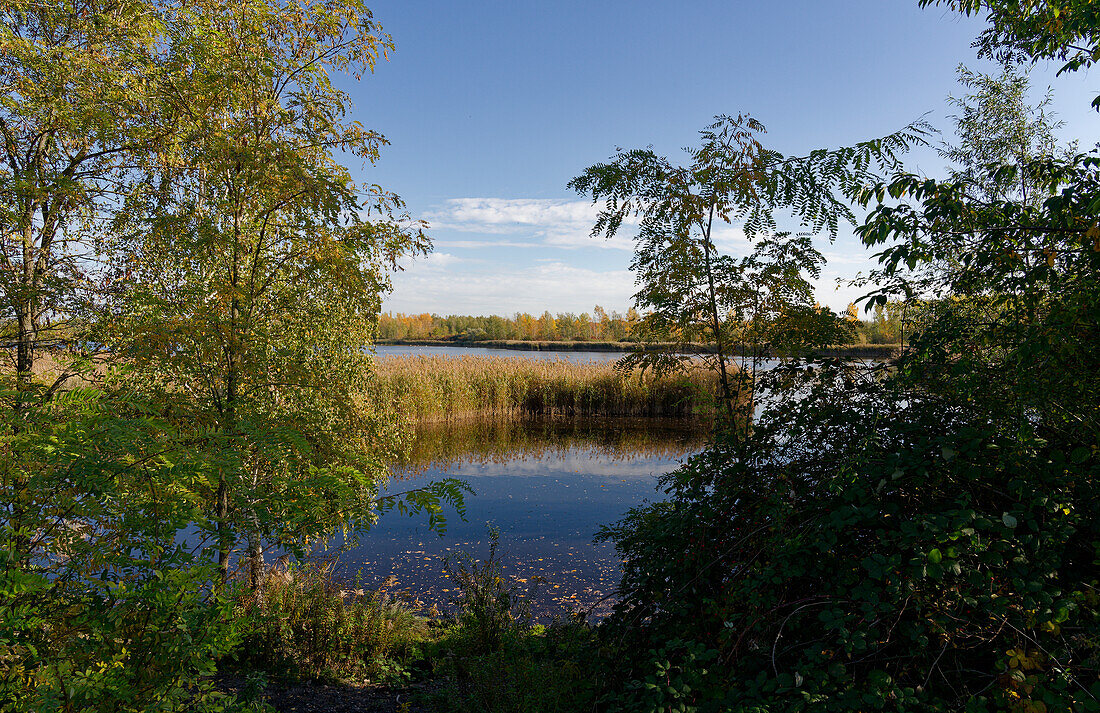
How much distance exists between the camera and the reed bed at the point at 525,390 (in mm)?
17891

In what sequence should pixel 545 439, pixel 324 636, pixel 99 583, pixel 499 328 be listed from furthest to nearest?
pixel 499 328 < pixel 545 439 < pixel 324 636 < pixel 99 583

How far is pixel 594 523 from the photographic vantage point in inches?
370

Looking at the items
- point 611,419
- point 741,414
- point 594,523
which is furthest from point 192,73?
point 611,419

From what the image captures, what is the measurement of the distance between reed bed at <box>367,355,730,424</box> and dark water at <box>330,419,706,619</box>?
2.93 ft

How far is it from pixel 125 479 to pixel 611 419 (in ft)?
57.5

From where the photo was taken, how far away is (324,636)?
15.9 ft

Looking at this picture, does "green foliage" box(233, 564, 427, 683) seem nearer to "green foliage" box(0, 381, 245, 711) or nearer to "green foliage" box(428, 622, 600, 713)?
"green foliage" box(428, 622, 600, 713)

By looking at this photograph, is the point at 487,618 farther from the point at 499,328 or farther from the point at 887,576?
the point at 499,328

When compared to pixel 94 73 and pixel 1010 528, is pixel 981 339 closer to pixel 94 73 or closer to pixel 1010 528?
pixel 1010 528

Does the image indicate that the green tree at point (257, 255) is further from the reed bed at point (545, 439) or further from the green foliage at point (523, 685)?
the reed bed at point (545, 439)

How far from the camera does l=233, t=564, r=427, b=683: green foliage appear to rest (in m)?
4.64

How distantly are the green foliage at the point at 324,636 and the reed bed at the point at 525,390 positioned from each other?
476 inches

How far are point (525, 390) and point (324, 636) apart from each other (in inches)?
594

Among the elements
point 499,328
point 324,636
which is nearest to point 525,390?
point 324,636
